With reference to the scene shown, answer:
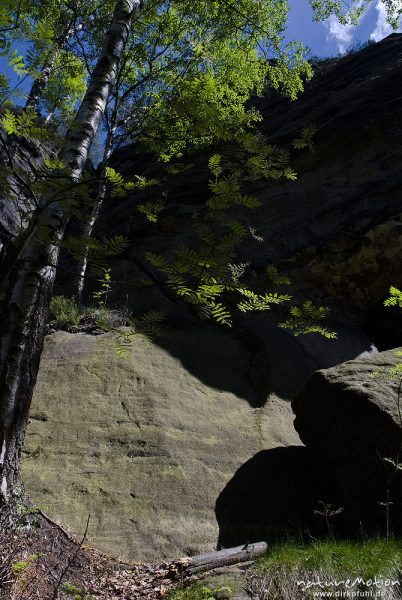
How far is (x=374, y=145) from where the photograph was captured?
1070 centimetres

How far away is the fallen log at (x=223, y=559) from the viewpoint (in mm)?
3661

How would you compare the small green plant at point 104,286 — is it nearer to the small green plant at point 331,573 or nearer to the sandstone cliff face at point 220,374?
the sandstone cliff face at point 220,374

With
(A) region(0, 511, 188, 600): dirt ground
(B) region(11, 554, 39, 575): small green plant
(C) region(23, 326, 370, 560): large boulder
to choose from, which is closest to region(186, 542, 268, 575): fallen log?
(A) region(0, 511, 188, 600): dirt ground

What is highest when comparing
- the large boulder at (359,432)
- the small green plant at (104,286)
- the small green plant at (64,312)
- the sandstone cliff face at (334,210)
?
the sandstone cliff face at (334,210)

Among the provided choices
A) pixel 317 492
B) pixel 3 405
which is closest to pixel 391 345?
pixel 317 492

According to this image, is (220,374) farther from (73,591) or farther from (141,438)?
(73,591)

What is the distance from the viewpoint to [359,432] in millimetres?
4648

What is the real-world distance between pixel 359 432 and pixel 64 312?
5.61 metres

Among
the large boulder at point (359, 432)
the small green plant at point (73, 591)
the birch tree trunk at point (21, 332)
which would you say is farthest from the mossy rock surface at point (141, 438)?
the birch tree trunk at point (21, 332)

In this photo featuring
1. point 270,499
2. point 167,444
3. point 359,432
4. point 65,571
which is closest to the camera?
point 65,571

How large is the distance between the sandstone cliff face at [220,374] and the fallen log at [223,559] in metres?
0.74

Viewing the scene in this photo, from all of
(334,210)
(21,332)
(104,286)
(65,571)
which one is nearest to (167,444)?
(104,286)

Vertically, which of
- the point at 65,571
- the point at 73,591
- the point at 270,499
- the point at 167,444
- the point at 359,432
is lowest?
the point at 73,591

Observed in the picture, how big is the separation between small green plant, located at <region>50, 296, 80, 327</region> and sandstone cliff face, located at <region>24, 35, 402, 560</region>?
45 centimetres
